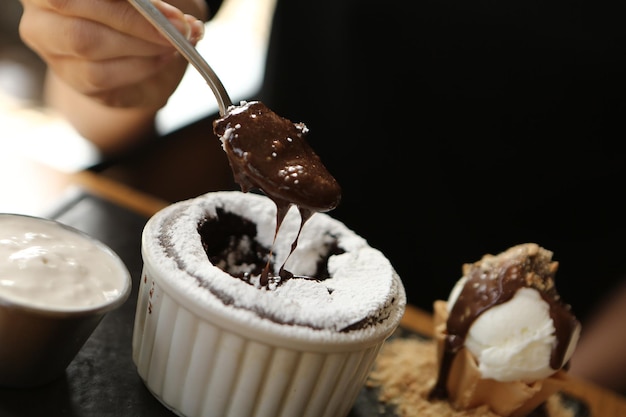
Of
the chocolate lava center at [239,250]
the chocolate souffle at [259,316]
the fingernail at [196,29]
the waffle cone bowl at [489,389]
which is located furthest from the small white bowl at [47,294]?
the waffle cone bowl at [489,389]

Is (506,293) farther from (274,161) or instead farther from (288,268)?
(274,161)

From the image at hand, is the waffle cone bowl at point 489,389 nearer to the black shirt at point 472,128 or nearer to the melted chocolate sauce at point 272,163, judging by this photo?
the melted chocolate sauce at point 272,163

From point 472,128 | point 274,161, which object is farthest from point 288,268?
point 472,128

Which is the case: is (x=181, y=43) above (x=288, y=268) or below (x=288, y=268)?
above

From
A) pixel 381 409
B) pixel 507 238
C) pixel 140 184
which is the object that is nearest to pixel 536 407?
pixel 381 409

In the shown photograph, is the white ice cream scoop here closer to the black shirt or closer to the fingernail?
the black shirt

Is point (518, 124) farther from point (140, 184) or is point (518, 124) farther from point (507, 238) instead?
point (140, 184)
